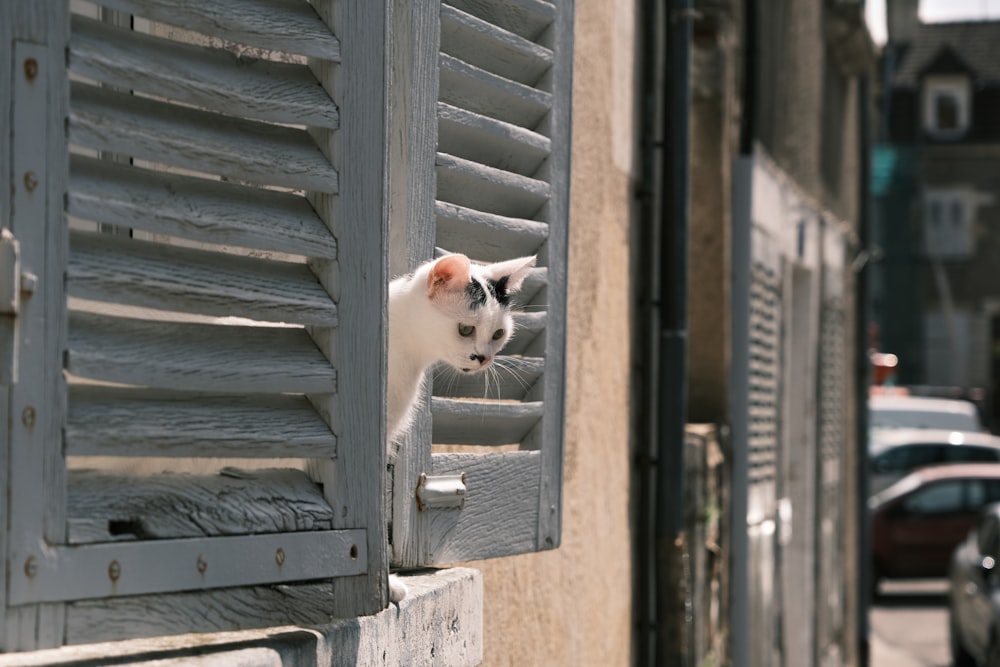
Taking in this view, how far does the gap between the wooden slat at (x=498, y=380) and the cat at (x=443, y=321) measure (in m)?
0.16

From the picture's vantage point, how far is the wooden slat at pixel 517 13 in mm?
2949

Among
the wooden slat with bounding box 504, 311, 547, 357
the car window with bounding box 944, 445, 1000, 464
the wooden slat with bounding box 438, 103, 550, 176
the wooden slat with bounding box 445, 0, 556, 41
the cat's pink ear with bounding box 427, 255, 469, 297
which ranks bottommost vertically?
the car window with bounding box 944, 445, 1000, 464

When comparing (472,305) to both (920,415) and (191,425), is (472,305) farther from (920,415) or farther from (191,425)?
(920,415)

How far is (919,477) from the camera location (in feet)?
57.9

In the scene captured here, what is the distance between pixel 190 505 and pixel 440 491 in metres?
0.76

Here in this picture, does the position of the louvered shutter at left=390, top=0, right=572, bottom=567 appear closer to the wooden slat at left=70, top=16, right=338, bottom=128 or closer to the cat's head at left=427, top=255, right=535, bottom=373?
the cat's head at left=427, top=255, right=535, bottom=373

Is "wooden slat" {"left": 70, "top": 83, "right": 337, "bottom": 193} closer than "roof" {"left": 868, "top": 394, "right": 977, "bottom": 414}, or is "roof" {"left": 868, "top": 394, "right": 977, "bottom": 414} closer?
"wooden slat" {"left": 70, "top": 83, "right": 337, "bottom": 193}

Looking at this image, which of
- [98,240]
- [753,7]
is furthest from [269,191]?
[753,7]

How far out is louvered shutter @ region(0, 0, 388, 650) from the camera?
1.72 metres

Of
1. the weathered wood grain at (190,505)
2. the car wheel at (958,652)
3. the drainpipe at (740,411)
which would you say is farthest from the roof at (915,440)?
the weathered wood grain at (190,505)

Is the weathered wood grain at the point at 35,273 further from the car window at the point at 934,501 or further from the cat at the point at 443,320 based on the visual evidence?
the car window at the point at 934,501

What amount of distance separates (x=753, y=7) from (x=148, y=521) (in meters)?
6.22

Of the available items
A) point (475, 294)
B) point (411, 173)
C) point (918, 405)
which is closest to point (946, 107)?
point (918, 405)

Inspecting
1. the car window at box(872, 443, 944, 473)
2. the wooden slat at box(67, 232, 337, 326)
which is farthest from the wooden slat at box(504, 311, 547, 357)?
the car window at box(872, 443, 944, 473)
